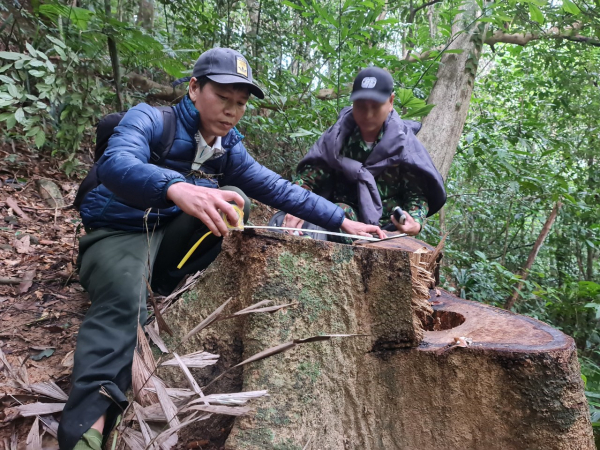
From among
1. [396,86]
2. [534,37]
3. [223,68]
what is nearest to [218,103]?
[223,68]

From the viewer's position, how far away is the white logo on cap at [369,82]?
9.18ft

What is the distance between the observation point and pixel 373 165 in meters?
2.92

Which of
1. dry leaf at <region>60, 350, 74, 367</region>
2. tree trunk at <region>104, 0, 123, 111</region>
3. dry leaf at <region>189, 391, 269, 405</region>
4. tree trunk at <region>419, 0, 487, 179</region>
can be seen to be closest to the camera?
dry leaf at <region>189, 391, 269, 405</region>

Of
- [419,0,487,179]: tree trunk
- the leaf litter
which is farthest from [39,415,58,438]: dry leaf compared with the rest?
[419,0,487,179]: tree trunk

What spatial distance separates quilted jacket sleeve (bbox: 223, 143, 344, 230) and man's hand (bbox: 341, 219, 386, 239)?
0.05 meters

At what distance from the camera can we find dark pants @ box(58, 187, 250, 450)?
132cm

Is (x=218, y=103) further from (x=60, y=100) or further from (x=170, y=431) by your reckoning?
(x=60, y=100)

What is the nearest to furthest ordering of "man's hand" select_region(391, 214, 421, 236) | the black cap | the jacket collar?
the jacket collar
"man's hand" select_region(391, 214, 421, 236)
the black cap

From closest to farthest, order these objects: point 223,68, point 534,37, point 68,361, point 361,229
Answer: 1. point 68,361
2. point 223,68
3. point 361,229
4. point 534,37

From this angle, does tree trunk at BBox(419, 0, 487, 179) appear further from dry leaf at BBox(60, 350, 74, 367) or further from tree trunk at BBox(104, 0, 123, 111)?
dry leaf at BBox(60, 350, 74, 367)

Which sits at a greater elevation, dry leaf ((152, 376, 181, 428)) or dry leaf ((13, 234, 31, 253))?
dry leaf ((152, 376, 181, 428))

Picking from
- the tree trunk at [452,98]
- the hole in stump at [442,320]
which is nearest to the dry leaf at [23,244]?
the hole in stump at [442,320]

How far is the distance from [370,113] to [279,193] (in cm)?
104

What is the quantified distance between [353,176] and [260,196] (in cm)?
83
